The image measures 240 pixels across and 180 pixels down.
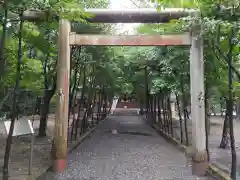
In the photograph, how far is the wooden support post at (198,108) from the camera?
29.3ft

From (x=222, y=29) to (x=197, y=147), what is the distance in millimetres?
3248

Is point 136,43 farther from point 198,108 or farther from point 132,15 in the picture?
point 198,108

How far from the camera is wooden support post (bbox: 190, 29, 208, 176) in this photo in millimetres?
8922

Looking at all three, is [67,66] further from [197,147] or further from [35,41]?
[197,147]

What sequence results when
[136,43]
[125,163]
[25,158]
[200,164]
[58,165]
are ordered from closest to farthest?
[200,164]
[58,165]
[136,43]
[125,163]
[25,158]

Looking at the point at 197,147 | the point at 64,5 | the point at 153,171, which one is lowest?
the point at 153,171

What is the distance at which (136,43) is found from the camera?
9312mm

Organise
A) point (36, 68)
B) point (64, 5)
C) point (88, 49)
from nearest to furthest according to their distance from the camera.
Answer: point (64, 5), point (36, 68), point (88, 49)

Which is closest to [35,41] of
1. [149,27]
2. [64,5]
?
[64,5]

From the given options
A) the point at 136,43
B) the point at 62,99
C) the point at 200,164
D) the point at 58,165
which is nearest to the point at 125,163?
the point at 58,165

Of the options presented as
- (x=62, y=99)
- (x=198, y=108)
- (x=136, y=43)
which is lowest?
(x=198, y=108)

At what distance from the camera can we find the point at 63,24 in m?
9.13

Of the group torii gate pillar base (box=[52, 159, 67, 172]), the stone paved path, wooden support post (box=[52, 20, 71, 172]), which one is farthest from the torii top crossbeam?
the stone paved path

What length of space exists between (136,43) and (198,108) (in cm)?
234
